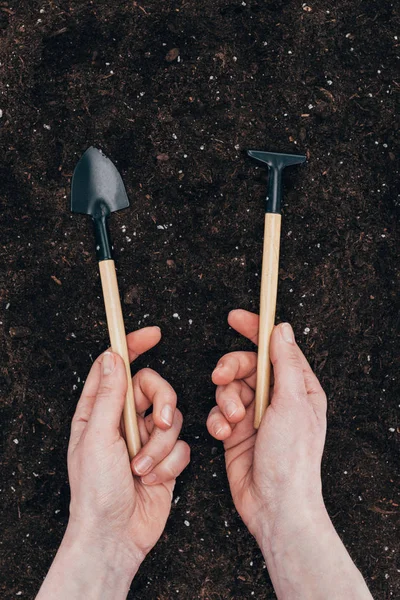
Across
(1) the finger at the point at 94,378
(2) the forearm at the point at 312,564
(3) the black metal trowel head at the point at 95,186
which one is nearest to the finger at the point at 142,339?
(1) the finger at the point at 94,378

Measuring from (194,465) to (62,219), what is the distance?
0.77 m

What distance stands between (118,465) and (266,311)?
480 mm

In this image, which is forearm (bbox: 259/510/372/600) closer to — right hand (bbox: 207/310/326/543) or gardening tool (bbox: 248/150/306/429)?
right hand (bbox: 207/310/326/543)

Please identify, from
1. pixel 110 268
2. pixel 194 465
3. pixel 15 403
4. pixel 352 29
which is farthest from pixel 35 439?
pixel 352 29

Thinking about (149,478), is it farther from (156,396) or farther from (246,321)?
(246,321)

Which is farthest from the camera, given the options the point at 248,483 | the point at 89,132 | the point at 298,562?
the point at 89,132

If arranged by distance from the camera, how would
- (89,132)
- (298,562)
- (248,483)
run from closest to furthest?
(298,562), (248,483), (89,132)

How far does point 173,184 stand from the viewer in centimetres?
140

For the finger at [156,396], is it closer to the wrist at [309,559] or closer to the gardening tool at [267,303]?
the gardening tool at [267,303]

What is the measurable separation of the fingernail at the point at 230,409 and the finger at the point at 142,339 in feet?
0.86

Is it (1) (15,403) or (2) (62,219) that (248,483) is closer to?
(1) (15,403)

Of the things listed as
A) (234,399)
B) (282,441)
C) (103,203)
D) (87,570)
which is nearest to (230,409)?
(234,399)

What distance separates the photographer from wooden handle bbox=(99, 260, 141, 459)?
3.89 ft

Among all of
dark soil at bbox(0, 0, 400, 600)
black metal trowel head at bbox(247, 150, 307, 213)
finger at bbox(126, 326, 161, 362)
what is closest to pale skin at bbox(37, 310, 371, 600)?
finger at bbox(126, 326, 161, 362)
